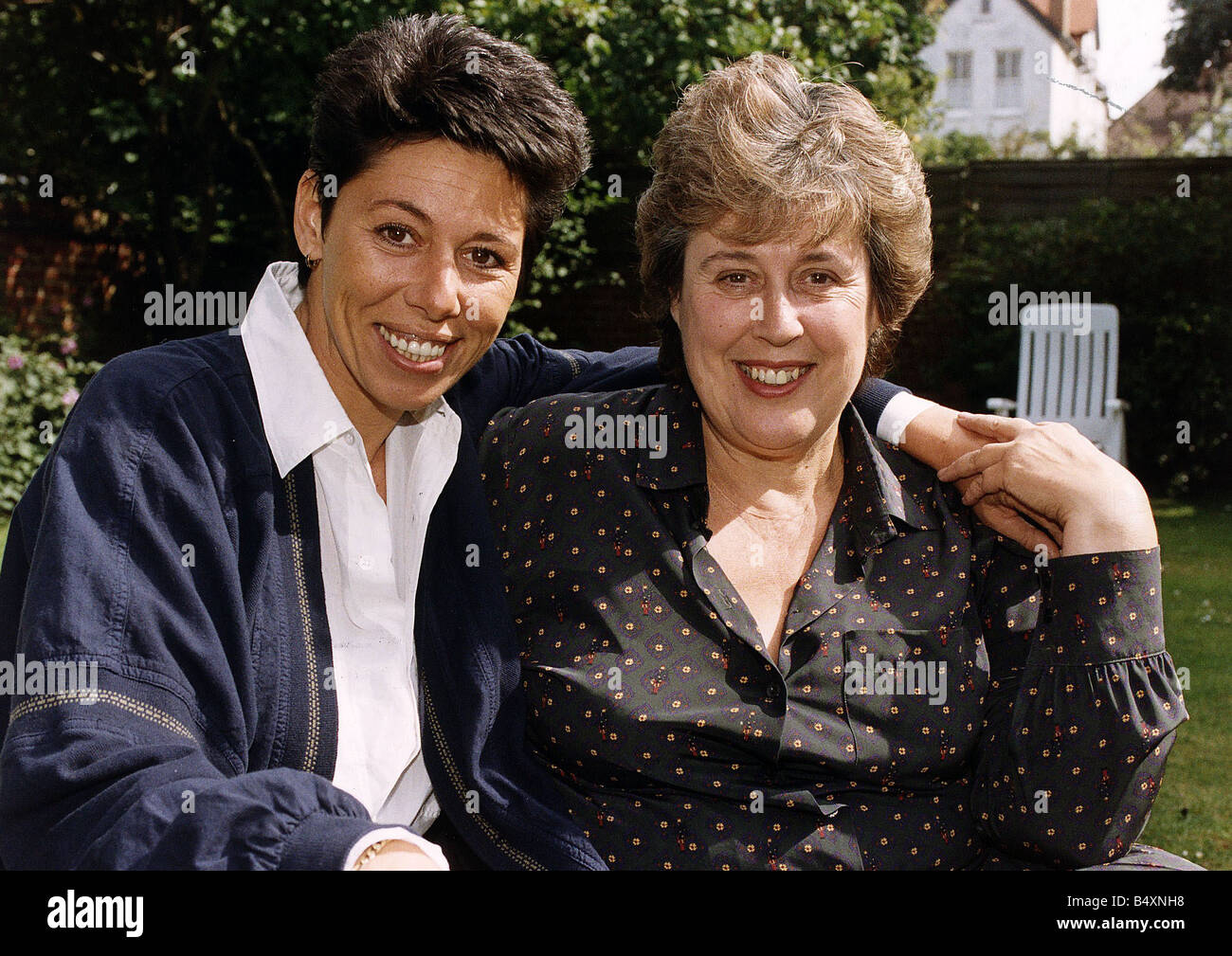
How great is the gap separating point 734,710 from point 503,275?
84 centimetres

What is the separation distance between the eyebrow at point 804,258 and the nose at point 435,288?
0.46 metres

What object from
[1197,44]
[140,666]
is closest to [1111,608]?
[140,666]

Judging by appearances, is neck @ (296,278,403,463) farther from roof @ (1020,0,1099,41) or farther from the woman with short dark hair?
roof @ (1020,0,1099,41)

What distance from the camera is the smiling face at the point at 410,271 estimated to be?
1979 millimetres

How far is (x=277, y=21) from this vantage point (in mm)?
7238

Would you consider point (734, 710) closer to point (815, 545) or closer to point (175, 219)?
point (815, 545)

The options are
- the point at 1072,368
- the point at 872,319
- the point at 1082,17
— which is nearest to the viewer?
the point at 872,319

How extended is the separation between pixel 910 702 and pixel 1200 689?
148 inches

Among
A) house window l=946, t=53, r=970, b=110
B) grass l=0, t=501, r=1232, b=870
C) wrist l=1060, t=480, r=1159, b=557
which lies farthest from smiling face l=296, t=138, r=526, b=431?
house window l=946, t=53, r=970, b=110

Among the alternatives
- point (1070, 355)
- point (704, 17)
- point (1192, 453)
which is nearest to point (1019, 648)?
point (704, 17)

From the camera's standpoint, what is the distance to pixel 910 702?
6.75ft

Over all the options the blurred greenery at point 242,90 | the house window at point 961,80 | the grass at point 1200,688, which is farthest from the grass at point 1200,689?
the house window at point 961,80

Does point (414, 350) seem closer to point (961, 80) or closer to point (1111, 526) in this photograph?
point (1111, 526)
